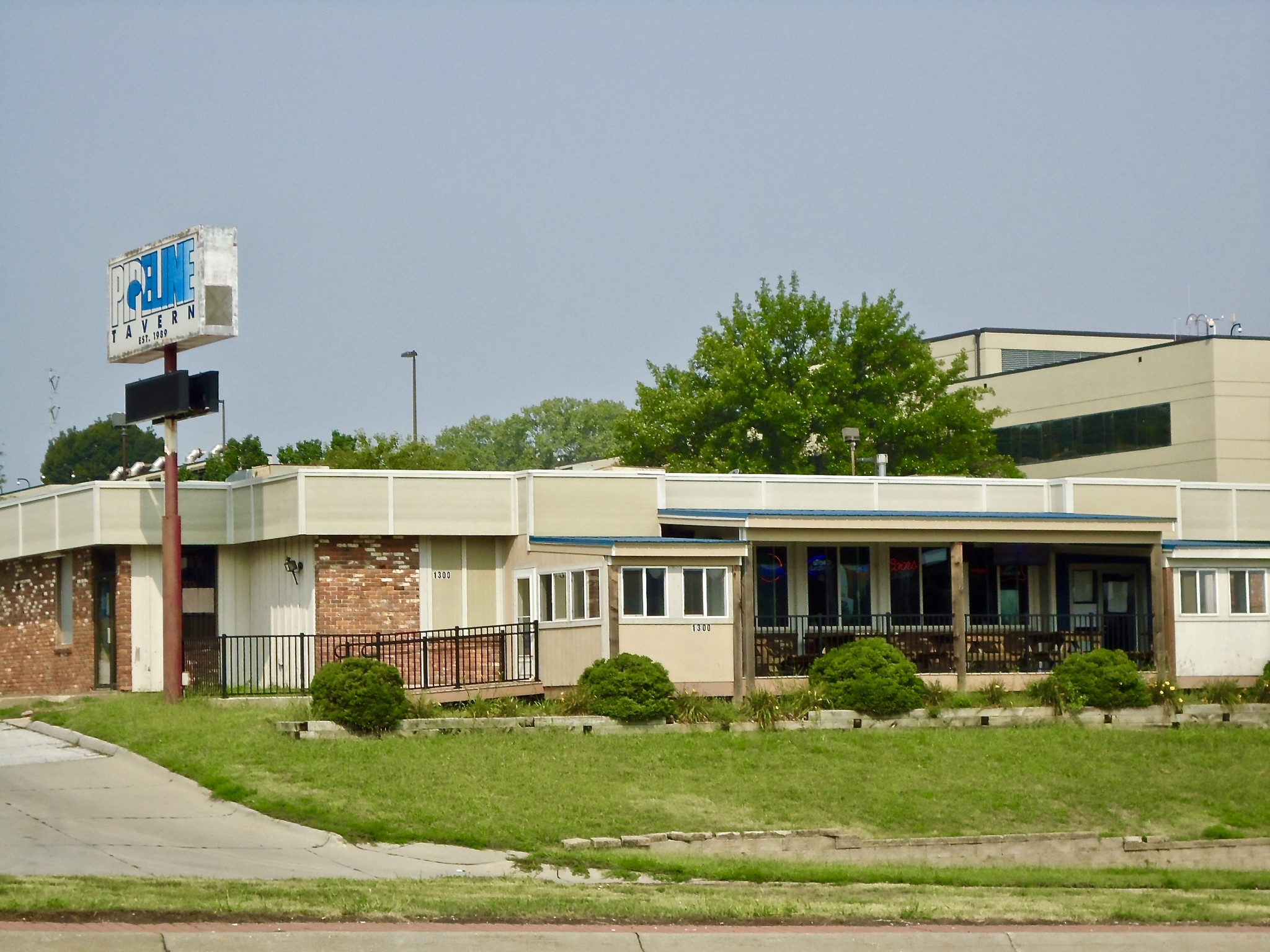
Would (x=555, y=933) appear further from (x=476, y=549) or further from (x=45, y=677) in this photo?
(x=45, y=677)

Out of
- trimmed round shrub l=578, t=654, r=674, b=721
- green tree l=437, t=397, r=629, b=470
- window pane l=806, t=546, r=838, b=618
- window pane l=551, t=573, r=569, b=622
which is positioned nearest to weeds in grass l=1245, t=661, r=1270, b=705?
window pane l=806, t=546, r=838, b=618

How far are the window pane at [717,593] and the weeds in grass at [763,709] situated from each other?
7.13 feet

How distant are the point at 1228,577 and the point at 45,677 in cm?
2600

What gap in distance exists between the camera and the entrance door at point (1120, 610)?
38.4 metres

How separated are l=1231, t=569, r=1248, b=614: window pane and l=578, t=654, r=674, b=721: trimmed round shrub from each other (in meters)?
14.0

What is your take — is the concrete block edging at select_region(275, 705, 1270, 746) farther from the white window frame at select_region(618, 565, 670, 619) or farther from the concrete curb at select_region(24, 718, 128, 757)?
the white window frame at select_region(618, 565, 670, 619)

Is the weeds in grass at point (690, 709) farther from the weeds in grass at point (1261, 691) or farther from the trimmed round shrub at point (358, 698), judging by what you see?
the weeds in grass at point (1261, 691)

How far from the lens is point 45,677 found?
37812 mm

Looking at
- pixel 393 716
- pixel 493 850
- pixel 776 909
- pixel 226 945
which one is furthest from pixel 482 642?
pixel 226 945

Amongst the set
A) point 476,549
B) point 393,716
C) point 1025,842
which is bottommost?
point 1025,842

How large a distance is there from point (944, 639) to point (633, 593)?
9070 millimetres

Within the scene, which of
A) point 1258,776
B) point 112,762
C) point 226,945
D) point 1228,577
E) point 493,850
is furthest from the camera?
point 1228,577

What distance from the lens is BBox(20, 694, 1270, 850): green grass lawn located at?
2252 cm

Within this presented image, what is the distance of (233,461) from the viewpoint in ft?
251
